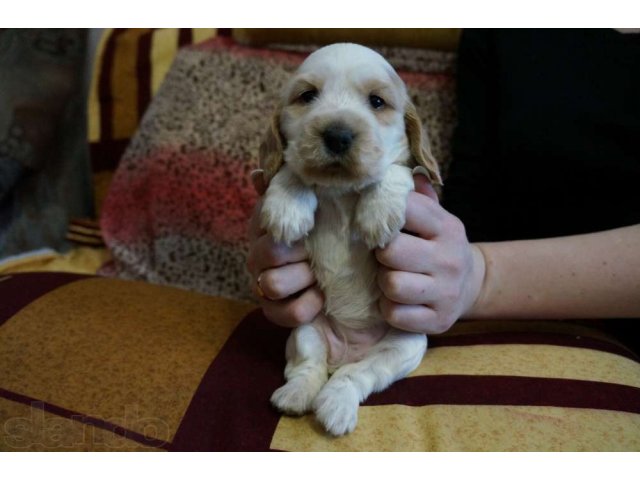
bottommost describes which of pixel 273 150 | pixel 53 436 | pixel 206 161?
pixel 53 436

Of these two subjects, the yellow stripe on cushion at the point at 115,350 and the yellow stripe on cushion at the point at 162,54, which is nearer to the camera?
the yellow stripe on cushion at the point at 115,350

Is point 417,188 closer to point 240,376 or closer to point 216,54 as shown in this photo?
point 240,376

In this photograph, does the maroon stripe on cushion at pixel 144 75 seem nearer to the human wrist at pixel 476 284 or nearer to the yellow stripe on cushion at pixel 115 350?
the yellow stripe on cushion at pixel 115 350

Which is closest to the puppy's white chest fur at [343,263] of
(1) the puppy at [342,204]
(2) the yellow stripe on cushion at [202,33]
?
(1) the puppy at [342,204]

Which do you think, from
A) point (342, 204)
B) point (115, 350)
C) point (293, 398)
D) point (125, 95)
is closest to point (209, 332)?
point (115, 350)

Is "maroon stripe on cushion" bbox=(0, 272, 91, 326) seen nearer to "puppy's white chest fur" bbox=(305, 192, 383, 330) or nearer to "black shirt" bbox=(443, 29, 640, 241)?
"puppy's white chest fur" bbox=(305, 192, 383, 330)

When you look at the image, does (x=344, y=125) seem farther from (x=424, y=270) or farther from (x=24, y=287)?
(x=24, y=287)

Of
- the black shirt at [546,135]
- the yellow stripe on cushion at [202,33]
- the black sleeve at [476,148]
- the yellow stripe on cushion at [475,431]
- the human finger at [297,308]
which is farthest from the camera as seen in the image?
the yellow stripe on cushion at [202,33]
